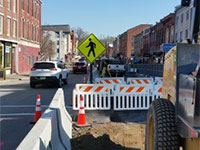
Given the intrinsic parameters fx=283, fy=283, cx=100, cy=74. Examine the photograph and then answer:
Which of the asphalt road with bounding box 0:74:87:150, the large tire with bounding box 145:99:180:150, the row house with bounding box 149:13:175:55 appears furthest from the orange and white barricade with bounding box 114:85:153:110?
the row house with bounding box 149:13:175:55

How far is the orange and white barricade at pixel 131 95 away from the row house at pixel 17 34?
22179 millimetres

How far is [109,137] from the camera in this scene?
6738 millimetres

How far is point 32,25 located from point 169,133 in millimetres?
44764

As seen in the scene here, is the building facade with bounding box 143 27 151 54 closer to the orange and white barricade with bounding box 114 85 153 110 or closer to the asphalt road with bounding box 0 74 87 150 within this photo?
the asphalt road with bounding box 0 74 87 150

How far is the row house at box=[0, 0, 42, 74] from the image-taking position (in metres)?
32.2

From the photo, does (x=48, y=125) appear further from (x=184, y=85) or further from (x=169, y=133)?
(x=184, y=85)

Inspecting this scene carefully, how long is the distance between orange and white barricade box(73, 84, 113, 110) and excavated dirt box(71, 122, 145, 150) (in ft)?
4.17

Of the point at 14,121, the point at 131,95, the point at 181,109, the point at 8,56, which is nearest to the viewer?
the point at 181,109

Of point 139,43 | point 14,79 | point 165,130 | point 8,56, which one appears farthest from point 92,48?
point 139,43

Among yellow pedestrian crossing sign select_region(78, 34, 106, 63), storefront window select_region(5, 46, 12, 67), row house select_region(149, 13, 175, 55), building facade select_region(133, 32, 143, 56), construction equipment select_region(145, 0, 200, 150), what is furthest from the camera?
building facade select_region(133, 32, 143, 56)

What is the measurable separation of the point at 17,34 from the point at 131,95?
98.2 feet

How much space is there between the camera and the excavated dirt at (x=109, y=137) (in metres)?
6.04

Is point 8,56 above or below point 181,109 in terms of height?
above

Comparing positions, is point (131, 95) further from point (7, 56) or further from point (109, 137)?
point (7, 56)
